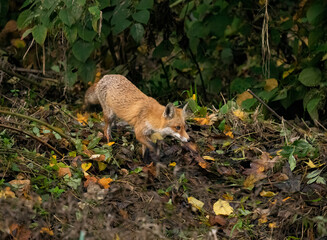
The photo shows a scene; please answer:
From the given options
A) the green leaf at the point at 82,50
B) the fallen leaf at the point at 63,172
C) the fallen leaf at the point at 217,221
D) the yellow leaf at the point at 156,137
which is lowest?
the fallen leaf at the point at 217,221

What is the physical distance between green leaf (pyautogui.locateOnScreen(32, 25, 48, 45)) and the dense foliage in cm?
1

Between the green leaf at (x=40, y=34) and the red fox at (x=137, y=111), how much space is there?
1.11 m

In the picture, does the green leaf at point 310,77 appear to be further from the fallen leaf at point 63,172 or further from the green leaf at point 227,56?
the fallen leaf at point 63,172

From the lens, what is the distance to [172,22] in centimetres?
693

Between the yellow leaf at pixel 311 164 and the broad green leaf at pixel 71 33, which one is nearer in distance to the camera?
the yellow leaf at pixel 311 164

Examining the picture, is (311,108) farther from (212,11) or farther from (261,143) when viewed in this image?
(212,11)

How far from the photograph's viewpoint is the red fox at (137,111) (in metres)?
5.45

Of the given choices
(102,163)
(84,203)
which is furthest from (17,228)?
(102,163)

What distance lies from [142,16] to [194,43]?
4.72ft

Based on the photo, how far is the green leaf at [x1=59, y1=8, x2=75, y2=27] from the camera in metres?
5.25

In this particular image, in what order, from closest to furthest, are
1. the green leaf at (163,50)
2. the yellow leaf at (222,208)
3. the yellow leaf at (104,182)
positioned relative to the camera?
1. the yellow leaf at (222,208)
2. the yellow leaf at (104,182)
3. the green leaf at (163,50)

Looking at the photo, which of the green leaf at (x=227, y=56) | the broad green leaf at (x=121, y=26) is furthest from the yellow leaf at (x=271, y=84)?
the broad green leaf at (x=121, y=26)

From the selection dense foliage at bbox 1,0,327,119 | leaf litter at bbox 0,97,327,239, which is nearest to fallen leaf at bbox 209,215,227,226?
leaf litter at bbox 0,97,327,239

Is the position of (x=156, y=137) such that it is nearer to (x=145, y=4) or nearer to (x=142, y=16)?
(x=142, y=16)
